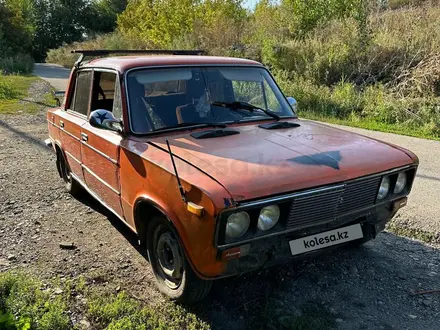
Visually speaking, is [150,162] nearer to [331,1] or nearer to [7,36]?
[331,1]

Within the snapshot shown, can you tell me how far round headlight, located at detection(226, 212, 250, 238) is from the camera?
265cm

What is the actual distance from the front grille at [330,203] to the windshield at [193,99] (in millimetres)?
1336

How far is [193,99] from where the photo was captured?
3852 mm

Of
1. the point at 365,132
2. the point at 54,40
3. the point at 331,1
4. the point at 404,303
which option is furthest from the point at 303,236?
the point at 54,40

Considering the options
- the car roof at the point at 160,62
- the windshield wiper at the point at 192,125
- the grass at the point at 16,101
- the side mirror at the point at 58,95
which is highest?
the car roof at the point at 160,62

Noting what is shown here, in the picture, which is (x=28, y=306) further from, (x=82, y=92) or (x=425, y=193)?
(x=425, y=193)

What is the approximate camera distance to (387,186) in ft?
11.1

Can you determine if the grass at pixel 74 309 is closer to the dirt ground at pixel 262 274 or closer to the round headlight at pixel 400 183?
the dirt ground at pixel 262 274

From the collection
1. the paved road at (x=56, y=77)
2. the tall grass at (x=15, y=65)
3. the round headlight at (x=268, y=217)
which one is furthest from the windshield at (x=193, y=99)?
the tall grass at (x=15, y=65)

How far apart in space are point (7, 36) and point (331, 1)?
Result: 1299 inches

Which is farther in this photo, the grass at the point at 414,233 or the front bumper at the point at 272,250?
the grass at the point at 414,233

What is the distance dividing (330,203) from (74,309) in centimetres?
214

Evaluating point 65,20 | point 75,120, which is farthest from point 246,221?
point 65,20

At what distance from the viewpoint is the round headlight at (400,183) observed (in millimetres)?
3435
